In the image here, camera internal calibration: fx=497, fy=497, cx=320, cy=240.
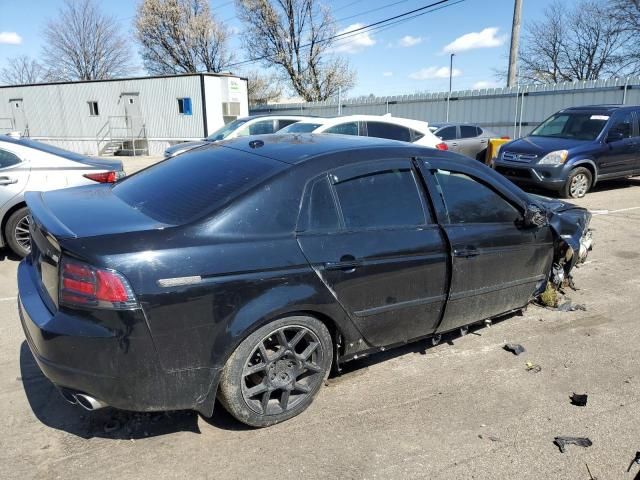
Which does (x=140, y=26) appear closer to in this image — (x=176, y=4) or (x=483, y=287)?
(x=176, y=4)

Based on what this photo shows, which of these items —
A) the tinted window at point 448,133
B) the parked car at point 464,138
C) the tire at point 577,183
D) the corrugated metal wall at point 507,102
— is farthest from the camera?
the corrugated metal wall at point 507,102

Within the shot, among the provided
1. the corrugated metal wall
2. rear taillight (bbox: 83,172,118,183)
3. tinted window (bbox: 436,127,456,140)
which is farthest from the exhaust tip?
the corrugated metal wall

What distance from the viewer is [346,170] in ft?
10.1

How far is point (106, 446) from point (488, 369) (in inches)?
101

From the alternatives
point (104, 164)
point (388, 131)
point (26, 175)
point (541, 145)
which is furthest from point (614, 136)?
point (26, 175)

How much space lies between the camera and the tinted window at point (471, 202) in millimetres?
3486

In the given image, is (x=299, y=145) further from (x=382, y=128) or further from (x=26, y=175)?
(x=382, y=128)

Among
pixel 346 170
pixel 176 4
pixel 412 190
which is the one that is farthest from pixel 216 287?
pixel 176 4

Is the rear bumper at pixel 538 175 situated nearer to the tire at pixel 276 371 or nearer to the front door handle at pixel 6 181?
the tire at pixel 276 371

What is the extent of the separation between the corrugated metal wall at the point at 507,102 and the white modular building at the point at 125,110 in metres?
6.44

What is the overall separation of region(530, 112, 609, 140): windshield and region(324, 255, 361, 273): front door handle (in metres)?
9.37

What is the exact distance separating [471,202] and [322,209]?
Answer: 50.8 inches

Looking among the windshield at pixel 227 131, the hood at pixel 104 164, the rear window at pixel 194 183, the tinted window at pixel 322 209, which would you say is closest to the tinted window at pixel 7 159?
the hood at pixel 104 164

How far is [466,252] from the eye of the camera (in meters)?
3.44
